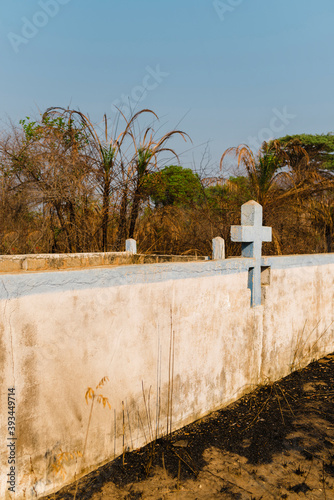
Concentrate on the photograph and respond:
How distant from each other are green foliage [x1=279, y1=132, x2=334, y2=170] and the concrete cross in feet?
82.5

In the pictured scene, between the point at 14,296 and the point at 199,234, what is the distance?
563cm

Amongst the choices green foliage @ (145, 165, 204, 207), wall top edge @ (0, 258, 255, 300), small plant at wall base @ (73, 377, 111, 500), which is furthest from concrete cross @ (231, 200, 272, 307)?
green foliage @ (145, 165, 204, 207)

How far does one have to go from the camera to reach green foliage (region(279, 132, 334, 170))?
92.8 ft

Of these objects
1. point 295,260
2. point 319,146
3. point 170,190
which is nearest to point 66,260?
point 295,260

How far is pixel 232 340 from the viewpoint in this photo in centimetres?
451

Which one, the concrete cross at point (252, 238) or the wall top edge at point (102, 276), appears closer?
the wall top edge at point (102, 276)

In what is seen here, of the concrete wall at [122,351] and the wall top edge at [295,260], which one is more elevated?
the wall top edge at [295,260]

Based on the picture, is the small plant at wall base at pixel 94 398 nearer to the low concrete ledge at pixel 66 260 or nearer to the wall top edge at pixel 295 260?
the low concrete ledge at pixel 66 260

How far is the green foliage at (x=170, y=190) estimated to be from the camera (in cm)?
778

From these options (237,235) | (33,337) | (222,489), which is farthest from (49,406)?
(237,235)

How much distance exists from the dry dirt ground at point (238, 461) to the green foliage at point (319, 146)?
26321 millimetres

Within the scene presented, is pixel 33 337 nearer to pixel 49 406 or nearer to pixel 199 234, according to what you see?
pixel 49 406

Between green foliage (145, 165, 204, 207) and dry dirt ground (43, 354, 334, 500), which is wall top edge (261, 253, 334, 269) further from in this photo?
green foliage (145, 165, 204, 207)

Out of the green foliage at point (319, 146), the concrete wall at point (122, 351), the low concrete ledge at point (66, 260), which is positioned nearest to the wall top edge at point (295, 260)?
the concrete wall at point (122, 351)
